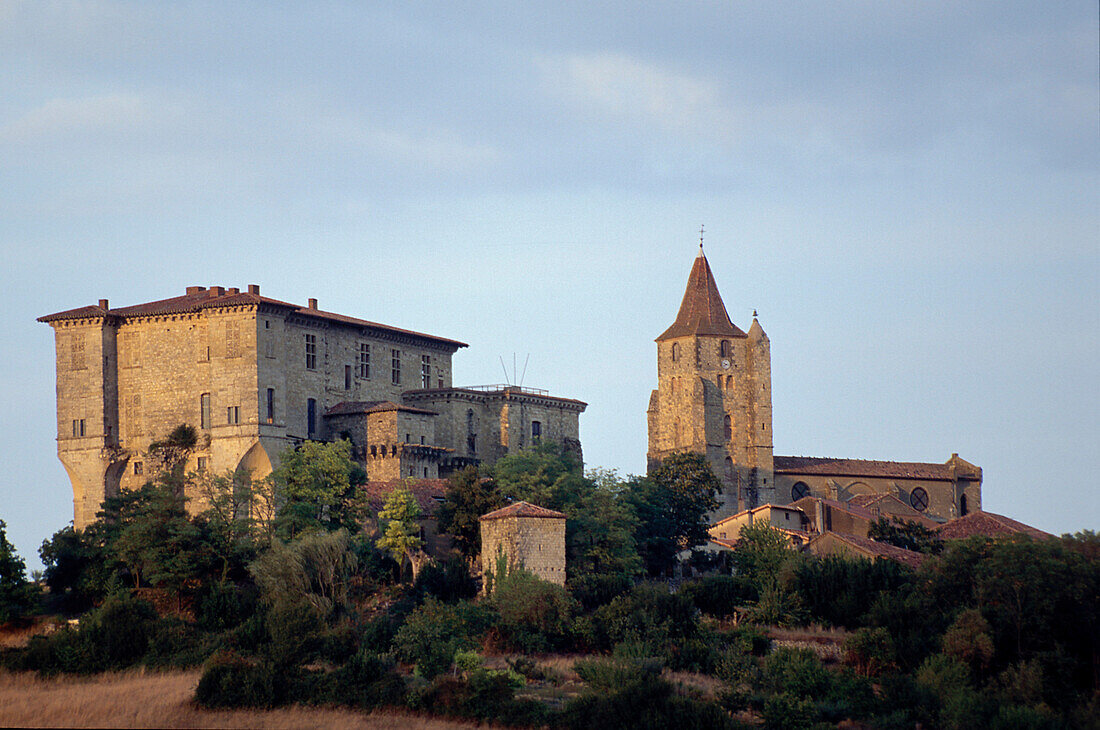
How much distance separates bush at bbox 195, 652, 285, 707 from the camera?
145ft

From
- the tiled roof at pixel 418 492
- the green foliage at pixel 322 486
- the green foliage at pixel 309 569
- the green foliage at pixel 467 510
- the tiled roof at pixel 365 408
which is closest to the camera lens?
the green foliage at pixel 309 569

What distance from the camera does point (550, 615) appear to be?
5250 centimetres

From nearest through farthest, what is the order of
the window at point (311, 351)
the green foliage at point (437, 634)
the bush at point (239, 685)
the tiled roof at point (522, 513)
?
the bush at point (239, 685) < the green foliage at point (437, 634) < the tiled roof at point (522, 513) < the window at point (311, 351)

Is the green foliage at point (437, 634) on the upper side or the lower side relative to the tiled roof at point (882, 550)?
lower

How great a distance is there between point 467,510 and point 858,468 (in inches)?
1333

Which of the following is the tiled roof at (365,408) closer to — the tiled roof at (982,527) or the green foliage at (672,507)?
the green foliage at (672,507)

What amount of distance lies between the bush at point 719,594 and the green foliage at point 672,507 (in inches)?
281

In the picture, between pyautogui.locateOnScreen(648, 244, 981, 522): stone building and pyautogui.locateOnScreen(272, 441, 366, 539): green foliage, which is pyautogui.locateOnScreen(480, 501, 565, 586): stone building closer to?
pyautogui.locateOnScreen(272, 441, 366, 539): green foliage

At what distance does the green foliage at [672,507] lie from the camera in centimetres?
6538

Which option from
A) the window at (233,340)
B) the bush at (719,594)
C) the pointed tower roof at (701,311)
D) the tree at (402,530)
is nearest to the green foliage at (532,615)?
the bush at (719,594)

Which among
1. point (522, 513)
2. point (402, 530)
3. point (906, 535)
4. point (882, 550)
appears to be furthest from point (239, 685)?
point (906, 535)

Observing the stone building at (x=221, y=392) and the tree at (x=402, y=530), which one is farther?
the stone building at (x=221, y=392)

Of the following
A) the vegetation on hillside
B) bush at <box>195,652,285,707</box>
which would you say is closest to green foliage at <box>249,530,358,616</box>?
the vegetation on hillside

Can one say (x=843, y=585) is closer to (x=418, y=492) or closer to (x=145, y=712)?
(x=418, y=492)
